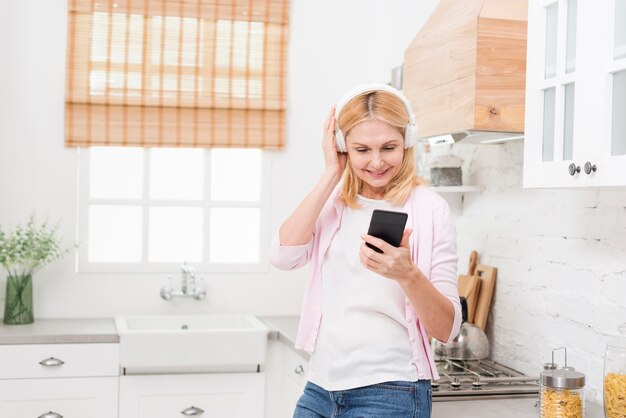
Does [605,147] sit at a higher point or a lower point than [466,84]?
lower

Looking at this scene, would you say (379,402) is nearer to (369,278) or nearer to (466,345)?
(369,278)

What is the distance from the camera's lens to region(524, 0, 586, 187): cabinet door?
2062 mm

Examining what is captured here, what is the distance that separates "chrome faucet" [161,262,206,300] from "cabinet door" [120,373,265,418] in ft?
1.95

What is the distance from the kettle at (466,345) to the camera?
3.03 m

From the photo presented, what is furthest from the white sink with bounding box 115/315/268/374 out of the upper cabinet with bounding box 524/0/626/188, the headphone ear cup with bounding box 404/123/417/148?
the headphone ear cup with bounding box 404/123/417/148

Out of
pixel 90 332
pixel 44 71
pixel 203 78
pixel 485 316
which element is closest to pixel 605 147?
pixel 485 316

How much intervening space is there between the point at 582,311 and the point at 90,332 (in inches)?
78.6

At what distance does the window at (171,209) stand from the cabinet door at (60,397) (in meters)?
0.74

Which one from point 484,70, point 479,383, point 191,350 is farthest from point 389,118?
point 191,350

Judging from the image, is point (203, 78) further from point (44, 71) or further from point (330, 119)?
point (330, 119)

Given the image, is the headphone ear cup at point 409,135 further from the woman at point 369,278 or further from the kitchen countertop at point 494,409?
the kitchen countertop at point 494,409

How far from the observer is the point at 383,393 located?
187cm

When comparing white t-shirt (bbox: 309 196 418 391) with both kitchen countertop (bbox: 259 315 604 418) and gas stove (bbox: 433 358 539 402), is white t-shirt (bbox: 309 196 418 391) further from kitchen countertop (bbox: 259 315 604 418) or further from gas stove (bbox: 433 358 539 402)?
gas stove (bbox: 433 358 539 402)

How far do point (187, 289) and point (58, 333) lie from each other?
2.49 feet
